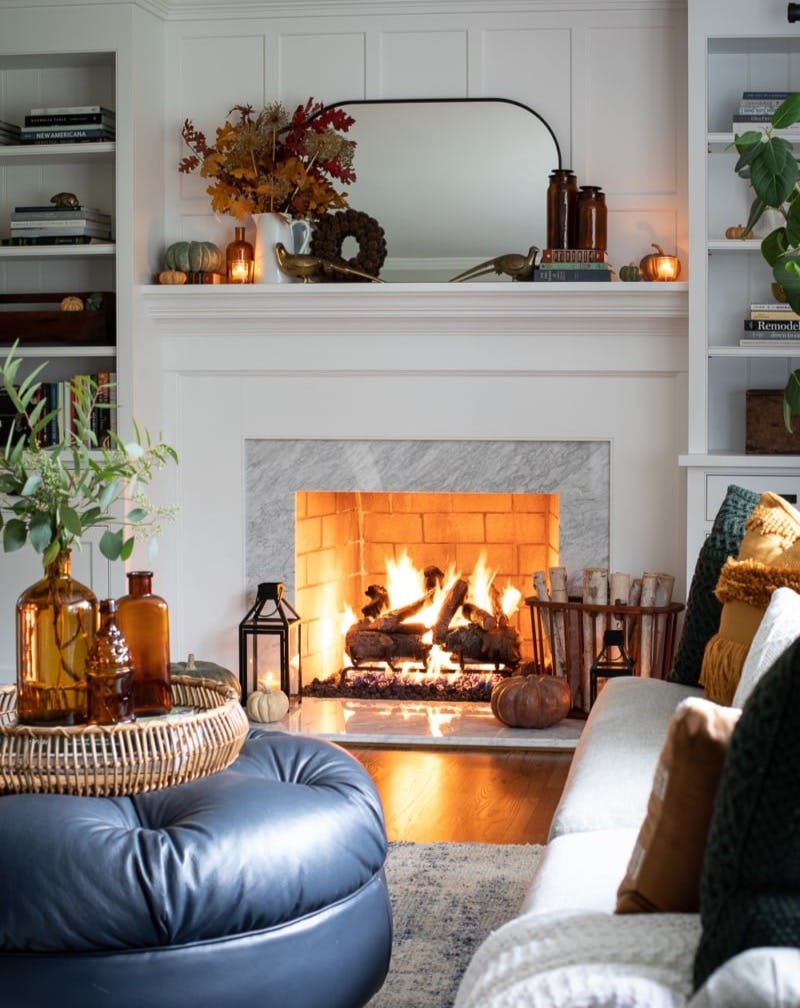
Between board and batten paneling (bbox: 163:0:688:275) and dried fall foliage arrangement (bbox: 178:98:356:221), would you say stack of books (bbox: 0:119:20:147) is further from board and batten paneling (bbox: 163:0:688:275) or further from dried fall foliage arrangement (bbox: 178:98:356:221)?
board and batten paneling (bbox: 163:0:688:275)

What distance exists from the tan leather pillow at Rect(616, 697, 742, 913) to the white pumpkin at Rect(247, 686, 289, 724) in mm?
3278

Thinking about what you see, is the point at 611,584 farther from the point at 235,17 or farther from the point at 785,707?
the point at 785,707

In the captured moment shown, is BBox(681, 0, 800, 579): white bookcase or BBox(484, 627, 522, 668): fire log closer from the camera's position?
BBox(681, 0, 800, 579): white bookcase

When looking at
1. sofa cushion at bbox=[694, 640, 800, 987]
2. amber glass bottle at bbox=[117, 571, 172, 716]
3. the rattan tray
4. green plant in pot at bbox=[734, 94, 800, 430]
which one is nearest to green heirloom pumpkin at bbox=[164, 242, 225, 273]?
green plant in pot at bbox=[734, 94, 800, 430]

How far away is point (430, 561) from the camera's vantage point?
5379mm

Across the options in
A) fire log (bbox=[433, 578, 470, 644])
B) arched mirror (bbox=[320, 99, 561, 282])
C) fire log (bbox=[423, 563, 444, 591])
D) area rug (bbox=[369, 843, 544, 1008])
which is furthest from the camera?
fire log (bbox=[423, 563, 444, 591])

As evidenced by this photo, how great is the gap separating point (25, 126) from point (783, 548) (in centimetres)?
337

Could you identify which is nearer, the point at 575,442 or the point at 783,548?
the point at 783,548

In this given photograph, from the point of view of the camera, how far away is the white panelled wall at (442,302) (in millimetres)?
4719

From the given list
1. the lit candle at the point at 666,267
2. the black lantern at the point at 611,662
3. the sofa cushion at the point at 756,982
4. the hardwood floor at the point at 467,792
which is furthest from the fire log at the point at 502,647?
the sofa cushion at the point at 756,982

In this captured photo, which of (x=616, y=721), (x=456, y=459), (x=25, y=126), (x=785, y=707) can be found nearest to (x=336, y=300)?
(x=456, y=459)

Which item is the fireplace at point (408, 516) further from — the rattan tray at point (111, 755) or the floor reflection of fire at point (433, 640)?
the rattan tray at point (111, 755)

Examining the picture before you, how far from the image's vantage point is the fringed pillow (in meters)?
2.61

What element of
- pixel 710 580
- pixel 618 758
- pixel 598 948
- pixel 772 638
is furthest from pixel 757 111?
pixel 598 948
